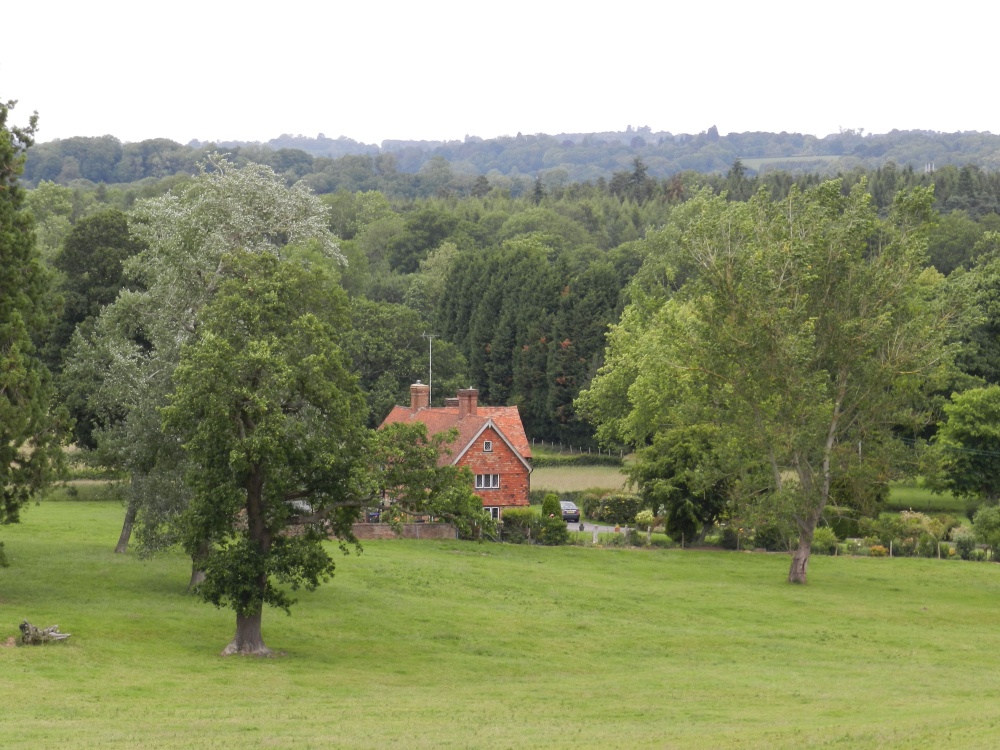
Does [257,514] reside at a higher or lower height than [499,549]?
higher

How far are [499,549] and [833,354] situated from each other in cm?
1754

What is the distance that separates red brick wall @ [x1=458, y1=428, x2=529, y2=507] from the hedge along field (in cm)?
1188

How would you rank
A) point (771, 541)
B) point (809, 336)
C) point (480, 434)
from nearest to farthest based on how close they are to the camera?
point (809, 336) < point (771, 541) < point (480, 434)

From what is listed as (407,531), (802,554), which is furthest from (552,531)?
(802,554)

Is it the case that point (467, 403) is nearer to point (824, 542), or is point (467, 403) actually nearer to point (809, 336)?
point (824, 542)

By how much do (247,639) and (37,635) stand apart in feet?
17.4

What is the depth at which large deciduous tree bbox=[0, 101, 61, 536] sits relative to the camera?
38.9 m

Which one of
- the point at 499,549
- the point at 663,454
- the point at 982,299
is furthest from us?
the point at 982,299

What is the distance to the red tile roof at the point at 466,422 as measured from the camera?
72.9 meters

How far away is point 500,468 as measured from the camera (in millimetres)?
73438

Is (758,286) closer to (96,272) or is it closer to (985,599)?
(985,599)

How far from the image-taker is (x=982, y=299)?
8419 centimetres

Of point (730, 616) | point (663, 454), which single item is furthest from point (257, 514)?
point (663, 454)

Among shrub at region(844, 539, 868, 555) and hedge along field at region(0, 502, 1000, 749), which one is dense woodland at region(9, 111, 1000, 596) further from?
hedge along field at region(0, 502, 1000, 749)
